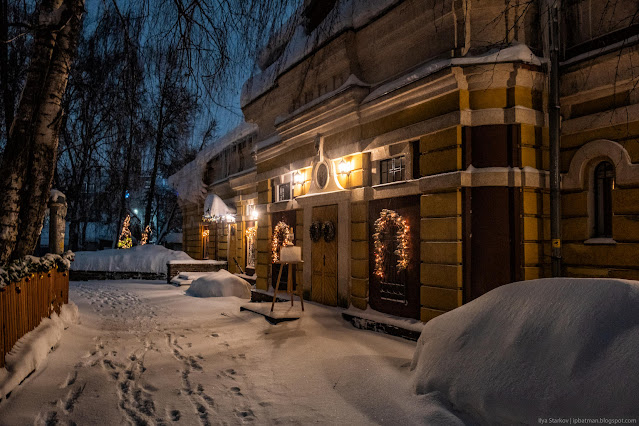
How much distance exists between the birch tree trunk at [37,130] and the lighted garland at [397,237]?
6257mm

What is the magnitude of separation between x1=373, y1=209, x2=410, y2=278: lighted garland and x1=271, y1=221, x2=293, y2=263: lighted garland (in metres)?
4.02

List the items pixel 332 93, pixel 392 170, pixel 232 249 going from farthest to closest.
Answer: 1. pixel 232 249
2. pixel 332 93
3. pixel 392 170

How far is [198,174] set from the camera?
25.9m

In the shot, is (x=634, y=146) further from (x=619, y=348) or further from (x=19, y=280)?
(x=19, y=280)

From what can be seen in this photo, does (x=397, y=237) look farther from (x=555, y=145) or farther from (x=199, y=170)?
(x=199, y=170)

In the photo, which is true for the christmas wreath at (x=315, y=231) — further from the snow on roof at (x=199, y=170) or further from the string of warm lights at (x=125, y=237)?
the string of warm lights at (x=125, y=237)

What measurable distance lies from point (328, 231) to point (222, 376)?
5411mm

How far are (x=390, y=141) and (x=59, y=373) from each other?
22.8 ft

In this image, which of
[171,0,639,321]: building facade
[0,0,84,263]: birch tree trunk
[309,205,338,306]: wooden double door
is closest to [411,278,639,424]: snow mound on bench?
[171,0,639,321]: building facade

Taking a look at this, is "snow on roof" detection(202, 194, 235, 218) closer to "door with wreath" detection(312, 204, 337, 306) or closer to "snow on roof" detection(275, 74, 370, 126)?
"snow on roof" detection(275, 74, 370, 126)

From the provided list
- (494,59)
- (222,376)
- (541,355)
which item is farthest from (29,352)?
(494,59)

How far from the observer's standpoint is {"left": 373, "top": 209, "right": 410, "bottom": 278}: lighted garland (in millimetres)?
8852

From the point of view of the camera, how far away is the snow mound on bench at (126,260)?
22188 mm

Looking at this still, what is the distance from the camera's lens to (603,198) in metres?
7.75
